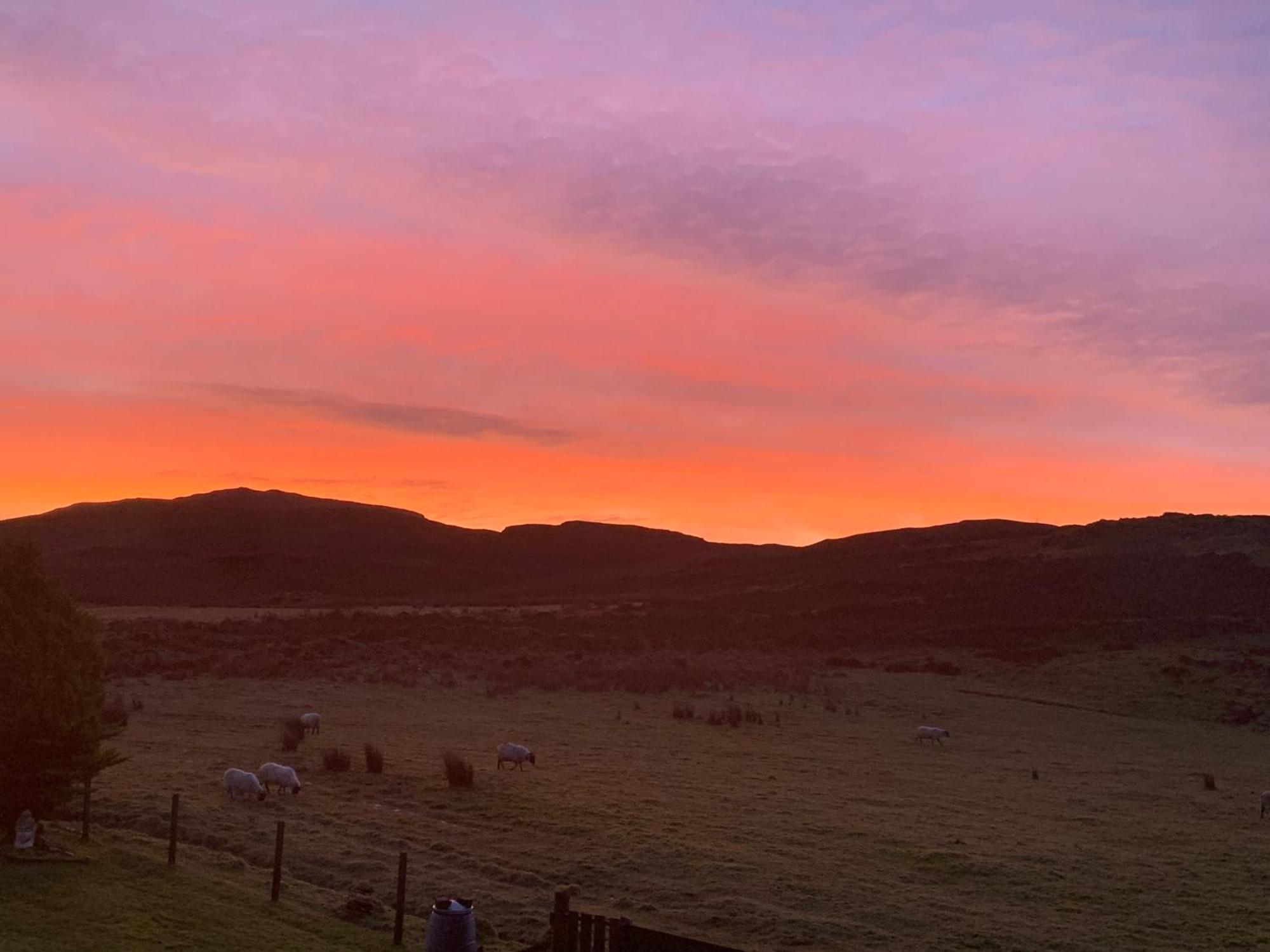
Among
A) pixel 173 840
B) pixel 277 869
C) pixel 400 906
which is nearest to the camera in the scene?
pixel 400 906

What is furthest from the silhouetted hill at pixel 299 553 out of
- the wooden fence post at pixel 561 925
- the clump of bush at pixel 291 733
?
the wooden fence post at pixel 561 925

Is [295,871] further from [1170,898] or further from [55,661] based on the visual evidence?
[1170,898]

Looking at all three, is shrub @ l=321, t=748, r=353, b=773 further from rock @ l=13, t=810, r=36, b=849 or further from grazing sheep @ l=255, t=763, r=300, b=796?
rock @ l=13, t=810, r=36, b=849

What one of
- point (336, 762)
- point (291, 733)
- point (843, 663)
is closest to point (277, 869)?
point (336, 762)

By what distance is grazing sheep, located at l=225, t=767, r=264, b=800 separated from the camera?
22.3 m

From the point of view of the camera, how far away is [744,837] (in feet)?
67.2

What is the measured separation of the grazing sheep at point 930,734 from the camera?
120ft

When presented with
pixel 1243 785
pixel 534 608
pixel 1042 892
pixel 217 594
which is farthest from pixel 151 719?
pixel 217 594

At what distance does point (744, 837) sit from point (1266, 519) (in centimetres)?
10738

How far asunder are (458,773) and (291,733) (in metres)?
6.94

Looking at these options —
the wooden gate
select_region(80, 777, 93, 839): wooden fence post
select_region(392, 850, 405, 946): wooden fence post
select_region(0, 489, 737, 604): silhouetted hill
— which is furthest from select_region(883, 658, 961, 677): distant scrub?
select_region(0, 489, 737, 604): silhouetted hill

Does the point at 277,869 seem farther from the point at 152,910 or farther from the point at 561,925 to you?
the point at 561,925

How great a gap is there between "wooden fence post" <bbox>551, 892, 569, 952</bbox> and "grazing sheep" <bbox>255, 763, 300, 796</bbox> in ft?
40.8

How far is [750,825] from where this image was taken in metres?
21.5
